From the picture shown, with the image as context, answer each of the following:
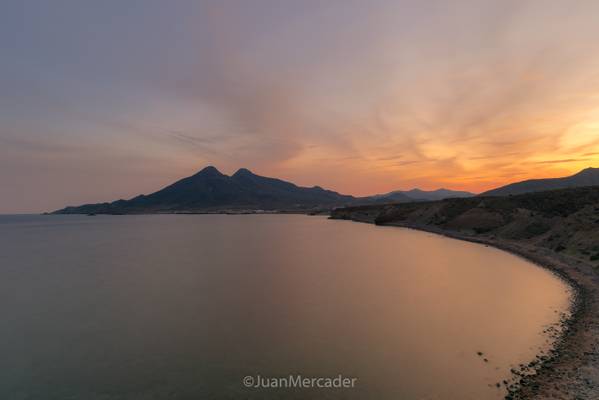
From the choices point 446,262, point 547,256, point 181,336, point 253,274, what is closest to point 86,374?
point 181,336

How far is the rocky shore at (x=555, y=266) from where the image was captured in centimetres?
1516

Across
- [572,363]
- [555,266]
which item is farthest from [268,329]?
[555,266]

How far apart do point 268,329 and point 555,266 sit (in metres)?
44.4

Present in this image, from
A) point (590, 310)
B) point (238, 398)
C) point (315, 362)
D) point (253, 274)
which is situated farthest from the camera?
point (253, 274)

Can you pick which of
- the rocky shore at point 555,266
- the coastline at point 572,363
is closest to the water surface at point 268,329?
the coastline at point 572,363

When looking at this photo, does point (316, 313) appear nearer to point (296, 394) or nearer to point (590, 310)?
point (296, 394)

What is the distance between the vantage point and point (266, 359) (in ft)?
61.7

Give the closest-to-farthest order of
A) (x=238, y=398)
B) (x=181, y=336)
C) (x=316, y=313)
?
(x=238, y=398), (x=181, y=336), (x=316, y=313)

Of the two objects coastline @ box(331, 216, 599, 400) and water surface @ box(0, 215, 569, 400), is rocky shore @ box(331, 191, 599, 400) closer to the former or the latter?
coastline @ box(331, 216, 599, 400)

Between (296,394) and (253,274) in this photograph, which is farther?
(253,274)

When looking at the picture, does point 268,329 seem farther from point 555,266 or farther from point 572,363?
point 555,266

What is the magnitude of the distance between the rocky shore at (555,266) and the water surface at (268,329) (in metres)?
1.29

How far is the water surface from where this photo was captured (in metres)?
16.4

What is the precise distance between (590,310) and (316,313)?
2237 centimetres
